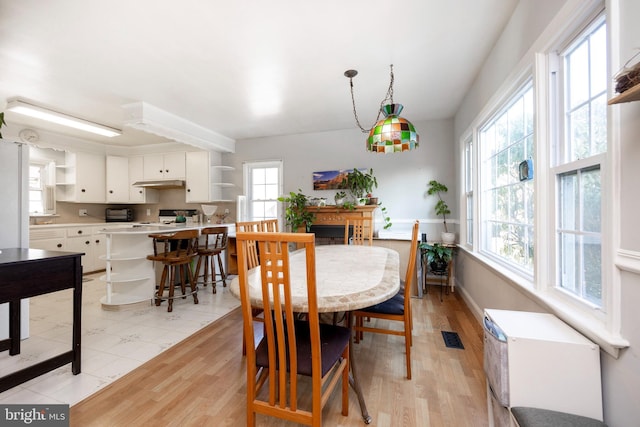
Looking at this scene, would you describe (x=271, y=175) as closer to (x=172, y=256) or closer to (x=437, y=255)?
(x=172, y=256)

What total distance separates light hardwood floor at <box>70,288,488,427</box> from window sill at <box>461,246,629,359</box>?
0.68 meters

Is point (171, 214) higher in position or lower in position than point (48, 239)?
higher

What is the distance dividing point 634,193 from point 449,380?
4.85 ft

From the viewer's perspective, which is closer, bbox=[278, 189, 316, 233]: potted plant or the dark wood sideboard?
the dark wood sideboard

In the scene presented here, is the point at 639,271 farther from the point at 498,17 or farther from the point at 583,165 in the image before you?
the point at 498,17

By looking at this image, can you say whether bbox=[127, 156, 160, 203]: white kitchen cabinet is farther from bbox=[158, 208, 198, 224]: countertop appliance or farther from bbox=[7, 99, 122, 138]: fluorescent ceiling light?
bbox=[7, 99, 122, 138]: fluorescent ceiling light

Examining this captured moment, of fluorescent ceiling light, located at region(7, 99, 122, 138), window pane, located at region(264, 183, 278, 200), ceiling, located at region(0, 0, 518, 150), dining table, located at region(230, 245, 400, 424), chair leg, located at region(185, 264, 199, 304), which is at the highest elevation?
ceiling, located at region(0, 0, 518, 150)

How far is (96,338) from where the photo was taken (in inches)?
93.4

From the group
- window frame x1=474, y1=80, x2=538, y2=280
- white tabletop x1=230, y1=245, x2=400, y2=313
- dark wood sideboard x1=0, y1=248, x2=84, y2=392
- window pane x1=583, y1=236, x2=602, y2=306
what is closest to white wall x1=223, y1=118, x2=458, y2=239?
window frame x1=474, y1=80, x2=538, y2=280

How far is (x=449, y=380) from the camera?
5.83 feet

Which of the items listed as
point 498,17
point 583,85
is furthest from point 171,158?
point 583,85

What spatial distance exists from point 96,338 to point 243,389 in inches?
64.9

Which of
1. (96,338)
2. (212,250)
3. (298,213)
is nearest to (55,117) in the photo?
(212,250)

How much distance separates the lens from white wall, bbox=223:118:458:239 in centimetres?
410
